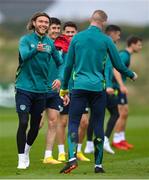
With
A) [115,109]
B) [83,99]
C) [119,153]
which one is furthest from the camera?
[115,109]

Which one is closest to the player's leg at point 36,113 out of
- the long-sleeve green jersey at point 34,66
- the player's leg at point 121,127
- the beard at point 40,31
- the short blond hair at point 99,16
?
the long-sleeve green jersey at point 34,66

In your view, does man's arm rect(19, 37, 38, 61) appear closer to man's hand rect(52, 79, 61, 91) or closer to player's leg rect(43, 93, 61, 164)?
man's hand rect(52, 79, 61, 91)

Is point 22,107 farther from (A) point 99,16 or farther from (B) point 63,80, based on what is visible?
(A) point 99,16

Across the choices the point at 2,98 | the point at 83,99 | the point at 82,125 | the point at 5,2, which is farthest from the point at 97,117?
the point at 5,2

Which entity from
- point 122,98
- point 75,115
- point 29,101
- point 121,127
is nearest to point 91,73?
point 75,115

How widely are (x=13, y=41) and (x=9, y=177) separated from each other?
2016 centimetres

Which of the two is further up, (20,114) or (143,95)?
(20,114)

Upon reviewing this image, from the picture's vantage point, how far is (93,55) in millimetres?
11305

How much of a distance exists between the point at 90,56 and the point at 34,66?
1066mm

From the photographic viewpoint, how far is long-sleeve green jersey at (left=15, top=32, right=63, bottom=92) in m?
12.0

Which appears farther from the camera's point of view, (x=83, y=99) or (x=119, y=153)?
(x=119, y=153)

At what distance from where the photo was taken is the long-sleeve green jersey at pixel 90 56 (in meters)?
11.3

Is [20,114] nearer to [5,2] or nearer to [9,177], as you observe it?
[9,177]

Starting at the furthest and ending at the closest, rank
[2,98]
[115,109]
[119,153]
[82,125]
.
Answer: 1. [2,98]
2. [115,109]
3. [119,153]
4. [82,125]
